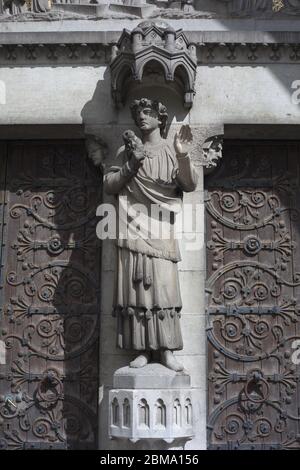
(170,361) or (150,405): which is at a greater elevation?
(170,361)

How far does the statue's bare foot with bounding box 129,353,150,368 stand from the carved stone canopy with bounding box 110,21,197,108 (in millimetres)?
2412

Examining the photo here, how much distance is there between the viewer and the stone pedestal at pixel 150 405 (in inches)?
175

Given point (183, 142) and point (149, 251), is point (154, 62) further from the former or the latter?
point (149, 251)

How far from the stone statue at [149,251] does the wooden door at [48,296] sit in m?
0.83

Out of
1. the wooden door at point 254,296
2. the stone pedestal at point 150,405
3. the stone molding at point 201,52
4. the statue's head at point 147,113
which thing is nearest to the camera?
the stone pedestal at point 150,405

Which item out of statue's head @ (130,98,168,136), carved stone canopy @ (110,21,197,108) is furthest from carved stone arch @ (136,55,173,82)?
statue's head @ (130,98,168,136)

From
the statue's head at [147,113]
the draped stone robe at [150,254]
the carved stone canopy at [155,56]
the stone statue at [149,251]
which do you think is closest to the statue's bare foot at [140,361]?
the stone statue at [149,251]

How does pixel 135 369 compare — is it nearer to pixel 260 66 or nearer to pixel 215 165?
pixel 215 165

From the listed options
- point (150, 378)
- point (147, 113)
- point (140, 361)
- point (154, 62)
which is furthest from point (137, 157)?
point (150, 378)

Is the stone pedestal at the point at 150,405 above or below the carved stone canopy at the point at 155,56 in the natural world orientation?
below

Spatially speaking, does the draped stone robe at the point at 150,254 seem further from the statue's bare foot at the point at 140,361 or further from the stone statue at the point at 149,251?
the statue's bare foot at the point at 140,361

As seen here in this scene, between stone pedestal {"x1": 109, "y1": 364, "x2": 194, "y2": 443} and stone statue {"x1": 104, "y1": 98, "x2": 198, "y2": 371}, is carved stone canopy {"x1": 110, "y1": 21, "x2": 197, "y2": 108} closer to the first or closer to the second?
stone statue {"x1": 104, "y1": 98, "x2": 198, "y2": 371}

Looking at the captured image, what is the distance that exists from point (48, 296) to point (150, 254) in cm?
141

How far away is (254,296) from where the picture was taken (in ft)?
18.5
